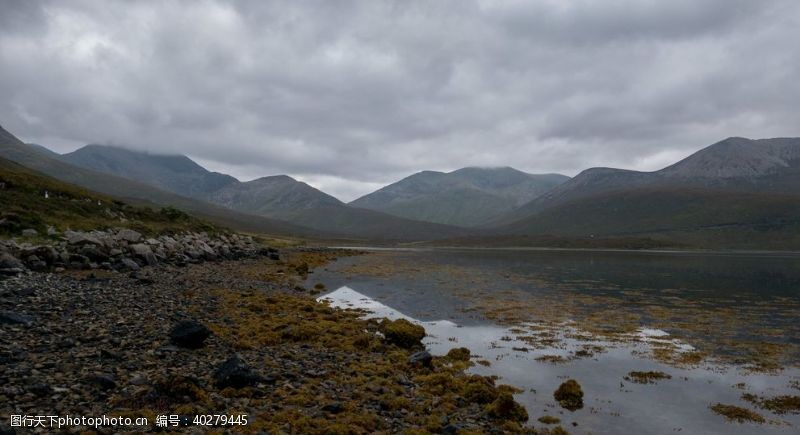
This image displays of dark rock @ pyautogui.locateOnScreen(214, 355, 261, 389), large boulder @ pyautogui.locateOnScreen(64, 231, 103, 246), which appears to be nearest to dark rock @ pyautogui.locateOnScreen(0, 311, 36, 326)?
dark rock @ pyautogui.locateOnScreen(214, 355, 261, 389)

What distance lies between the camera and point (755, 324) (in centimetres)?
3603

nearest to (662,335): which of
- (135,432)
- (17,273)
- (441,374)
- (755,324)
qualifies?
(755,324)

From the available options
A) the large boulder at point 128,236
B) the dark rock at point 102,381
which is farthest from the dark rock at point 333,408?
the large boulder at point 128,236

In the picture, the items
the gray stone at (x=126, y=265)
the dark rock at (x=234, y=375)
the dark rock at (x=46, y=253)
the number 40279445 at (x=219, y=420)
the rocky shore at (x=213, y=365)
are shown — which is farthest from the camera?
the gray stone at (x=126, y=265)

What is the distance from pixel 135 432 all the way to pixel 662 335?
32824mm

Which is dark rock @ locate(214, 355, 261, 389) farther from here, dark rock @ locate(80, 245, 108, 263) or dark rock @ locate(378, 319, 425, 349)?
dark rock @ locate(80, 245, 108, 263)

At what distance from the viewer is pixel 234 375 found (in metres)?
15.3

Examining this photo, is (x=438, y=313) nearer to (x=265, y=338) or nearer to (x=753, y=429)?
(x=265, y=338)

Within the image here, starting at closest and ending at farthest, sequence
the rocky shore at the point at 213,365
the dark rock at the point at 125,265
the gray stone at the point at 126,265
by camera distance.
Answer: the rocky shore at the point at 213,365, the dark rock at the point at 125,265, the gray stone at the point at 126,265

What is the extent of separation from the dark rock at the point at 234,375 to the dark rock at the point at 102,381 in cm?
308

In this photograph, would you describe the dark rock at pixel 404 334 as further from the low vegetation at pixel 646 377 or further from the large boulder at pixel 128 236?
the large boulder at pixel 128 236

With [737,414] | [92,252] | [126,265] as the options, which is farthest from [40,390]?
[126,265]

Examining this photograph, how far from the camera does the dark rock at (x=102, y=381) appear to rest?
523 inches

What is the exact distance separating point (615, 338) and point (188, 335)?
26.6m
